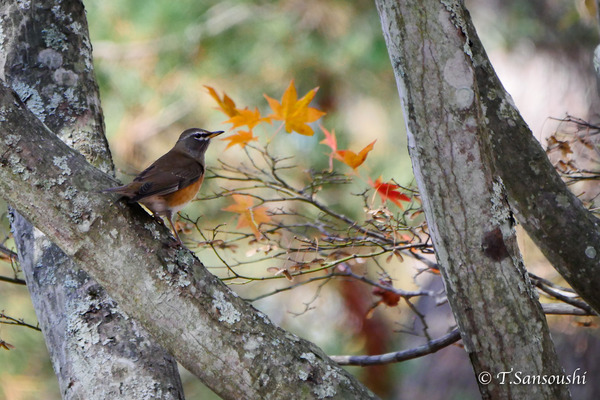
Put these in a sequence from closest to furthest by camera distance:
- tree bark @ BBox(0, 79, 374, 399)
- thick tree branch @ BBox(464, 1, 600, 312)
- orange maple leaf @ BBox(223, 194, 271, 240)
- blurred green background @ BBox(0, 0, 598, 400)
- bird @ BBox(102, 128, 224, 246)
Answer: tree bark @ BBox(0, 79, 374, 399)
thick tree branch @ BBox(464, 1, 600, 312)
bird @ BBox(102, 128, 224, 246)
orange maple leaf @ BBox(223, 194, 271, 240)
blurred green background @ BBox(0, 0, 598, 400)

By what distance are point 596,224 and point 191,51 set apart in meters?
4.67

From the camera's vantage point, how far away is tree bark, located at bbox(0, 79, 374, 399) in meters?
1.47

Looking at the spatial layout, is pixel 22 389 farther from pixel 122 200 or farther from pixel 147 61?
pixel 122 200

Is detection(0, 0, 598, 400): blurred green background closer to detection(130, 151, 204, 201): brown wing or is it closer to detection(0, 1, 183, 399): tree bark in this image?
detection(130, 151, 204, 201): brown wing

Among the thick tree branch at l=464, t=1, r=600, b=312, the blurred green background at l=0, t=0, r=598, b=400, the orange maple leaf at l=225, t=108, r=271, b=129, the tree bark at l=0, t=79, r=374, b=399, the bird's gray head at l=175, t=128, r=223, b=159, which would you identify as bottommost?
the tree bark at l=0, t=79, r=374, b=399

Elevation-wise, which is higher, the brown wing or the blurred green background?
the blurred green background

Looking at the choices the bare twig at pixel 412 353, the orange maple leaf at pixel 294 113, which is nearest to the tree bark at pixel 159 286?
the bare twig at pixel 412 353

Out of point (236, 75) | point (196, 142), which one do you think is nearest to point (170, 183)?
point (196, 142)

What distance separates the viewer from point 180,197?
2.19 meters

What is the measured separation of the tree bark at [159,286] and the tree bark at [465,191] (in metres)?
0.34

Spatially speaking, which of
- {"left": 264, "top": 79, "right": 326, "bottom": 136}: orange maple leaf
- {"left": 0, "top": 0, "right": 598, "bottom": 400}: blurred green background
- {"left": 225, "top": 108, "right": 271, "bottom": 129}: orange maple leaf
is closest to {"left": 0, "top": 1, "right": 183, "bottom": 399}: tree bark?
{"left": 225, "top": 108, "right": 271, "bottom": 129}: orange maple leaf

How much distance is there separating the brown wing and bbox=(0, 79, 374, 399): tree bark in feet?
1.21

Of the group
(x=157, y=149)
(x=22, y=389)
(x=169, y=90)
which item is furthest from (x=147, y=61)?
(x=22, y=389)

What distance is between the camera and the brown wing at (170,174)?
2054 mm
